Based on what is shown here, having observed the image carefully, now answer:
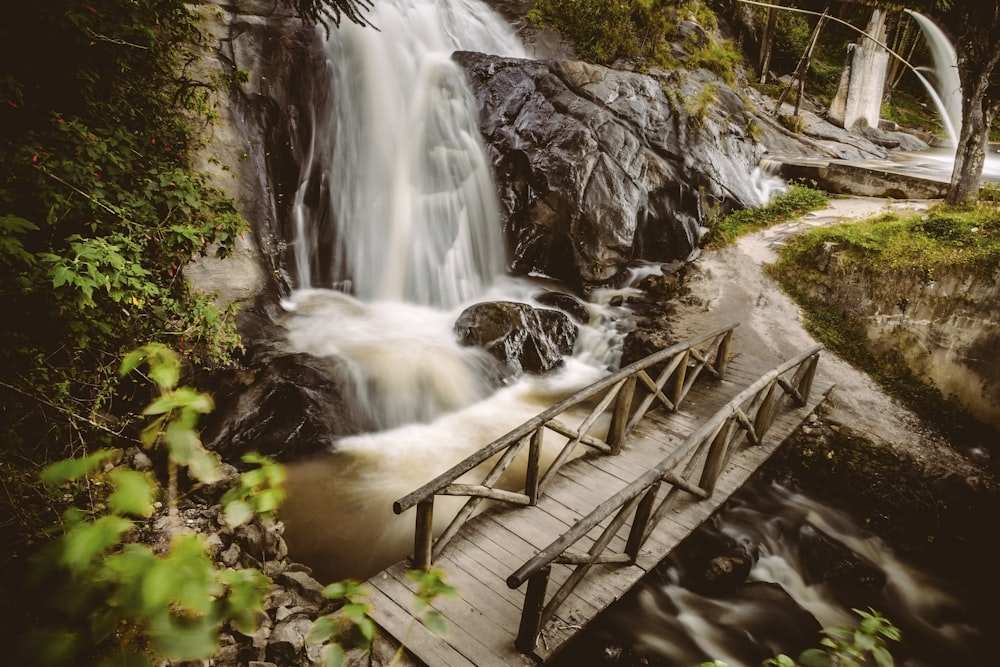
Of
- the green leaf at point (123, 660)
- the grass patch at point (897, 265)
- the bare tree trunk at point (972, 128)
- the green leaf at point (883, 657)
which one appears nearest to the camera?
the green leaf at point (123, 660)

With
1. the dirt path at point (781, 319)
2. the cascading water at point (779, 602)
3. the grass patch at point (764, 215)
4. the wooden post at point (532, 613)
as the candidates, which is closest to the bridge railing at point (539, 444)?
the wooden post at point (532, 613)

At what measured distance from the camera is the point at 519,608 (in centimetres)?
411

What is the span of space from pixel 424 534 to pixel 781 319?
27.9 ft

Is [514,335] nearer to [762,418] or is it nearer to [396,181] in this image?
Answer: [762,418]

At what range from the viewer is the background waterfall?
1023 centimetres

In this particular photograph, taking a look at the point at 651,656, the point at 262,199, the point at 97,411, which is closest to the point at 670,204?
the point at 262,199

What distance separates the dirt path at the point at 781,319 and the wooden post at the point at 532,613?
612 centimetres

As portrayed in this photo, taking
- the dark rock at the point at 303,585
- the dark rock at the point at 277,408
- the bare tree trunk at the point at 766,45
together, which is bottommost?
the dark rock at the point at 303,585

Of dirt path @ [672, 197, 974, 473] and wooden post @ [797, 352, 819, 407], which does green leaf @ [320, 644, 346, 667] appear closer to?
wooden post @ [797, 352, 819, 407]

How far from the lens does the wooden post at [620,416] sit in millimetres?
5949

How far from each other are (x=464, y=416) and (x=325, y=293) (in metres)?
4.21

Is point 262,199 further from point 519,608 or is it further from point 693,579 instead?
point 693,579

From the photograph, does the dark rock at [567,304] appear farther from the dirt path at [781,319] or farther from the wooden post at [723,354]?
the wooden post at [723,354]

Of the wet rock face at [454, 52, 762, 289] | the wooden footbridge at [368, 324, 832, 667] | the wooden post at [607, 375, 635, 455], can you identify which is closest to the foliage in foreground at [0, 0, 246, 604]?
the wooden footbridge at [368, 324, 832, 667]
